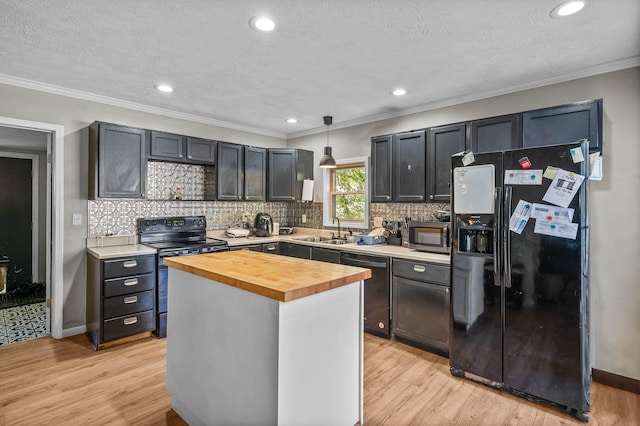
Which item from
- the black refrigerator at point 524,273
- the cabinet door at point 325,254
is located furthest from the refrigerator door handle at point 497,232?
the cabinet door at point 325,254

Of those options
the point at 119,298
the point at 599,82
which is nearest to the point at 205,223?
the point at 119,298

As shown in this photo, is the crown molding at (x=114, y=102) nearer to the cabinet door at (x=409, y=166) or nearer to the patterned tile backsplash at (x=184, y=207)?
the patterned tile backsplash at (x=184, y=207)

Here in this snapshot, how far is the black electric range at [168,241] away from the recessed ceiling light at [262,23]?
97.4 inches

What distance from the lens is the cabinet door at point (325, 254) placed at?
→ 4.00 metres

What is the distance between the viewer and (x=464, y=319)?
107 inches

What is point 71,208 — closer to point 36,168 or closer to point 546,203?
point 36,168

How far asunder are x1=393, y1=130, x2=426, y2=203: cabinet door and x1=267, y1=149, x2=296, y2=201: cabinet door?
1.75m

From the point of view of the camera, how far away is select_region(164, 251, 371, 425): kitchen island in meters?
1.56

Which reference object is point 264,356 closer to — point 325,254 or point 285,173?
point 325,254

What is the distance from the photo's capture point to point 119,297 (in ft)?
10.9

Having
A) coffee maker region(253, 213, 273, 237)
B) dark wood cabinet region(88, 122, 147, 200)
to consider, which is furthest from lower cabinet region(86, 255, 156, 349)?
coffee maker region(253, 213, 273, 237)

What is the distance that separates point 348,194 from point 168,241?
8.19ft

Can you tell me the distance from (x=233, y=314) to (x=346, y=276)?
634mm

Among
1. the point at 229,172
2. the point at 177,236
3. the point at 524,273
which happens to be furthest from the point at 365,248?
the point at 177,236
